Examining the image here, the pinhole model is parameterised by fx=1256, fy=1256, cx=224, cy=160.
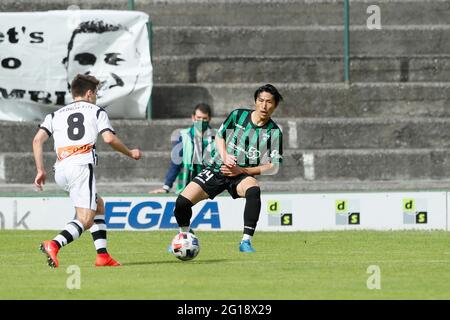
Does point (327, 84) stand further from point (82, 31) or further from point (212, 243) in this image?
point (212, 243)

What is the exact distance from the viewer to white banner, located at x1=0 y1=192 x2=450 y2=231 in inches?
671

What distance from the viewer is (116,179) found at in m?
19.2

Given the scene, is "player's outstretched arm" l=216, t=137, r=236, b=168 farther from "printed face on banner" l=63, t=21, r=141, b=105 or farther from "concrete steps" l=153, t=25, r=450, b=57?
"concrete steps" l=153, t=25, r=450, b=57

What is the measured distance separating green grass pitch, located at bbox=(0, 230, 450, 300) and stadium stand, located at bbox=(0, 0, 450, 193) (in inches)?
106

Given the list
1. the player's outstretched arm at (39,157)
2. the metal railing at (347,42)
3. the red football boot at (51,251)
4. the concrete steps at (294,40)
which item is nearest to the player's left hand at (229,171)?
the player's outstretched arm at (39,157)

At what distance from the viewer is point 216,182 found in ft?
43.2

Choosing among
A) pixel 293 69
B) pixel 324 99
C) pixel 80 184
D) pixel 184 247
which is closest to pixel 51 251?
pixel 80 184

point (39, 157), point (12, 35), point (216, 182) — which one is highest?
point (12, 35)

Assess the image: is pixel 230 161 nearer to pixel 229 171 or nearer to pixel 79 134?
pixel 229 171

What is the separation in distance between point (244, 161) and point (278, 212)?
3714mm
